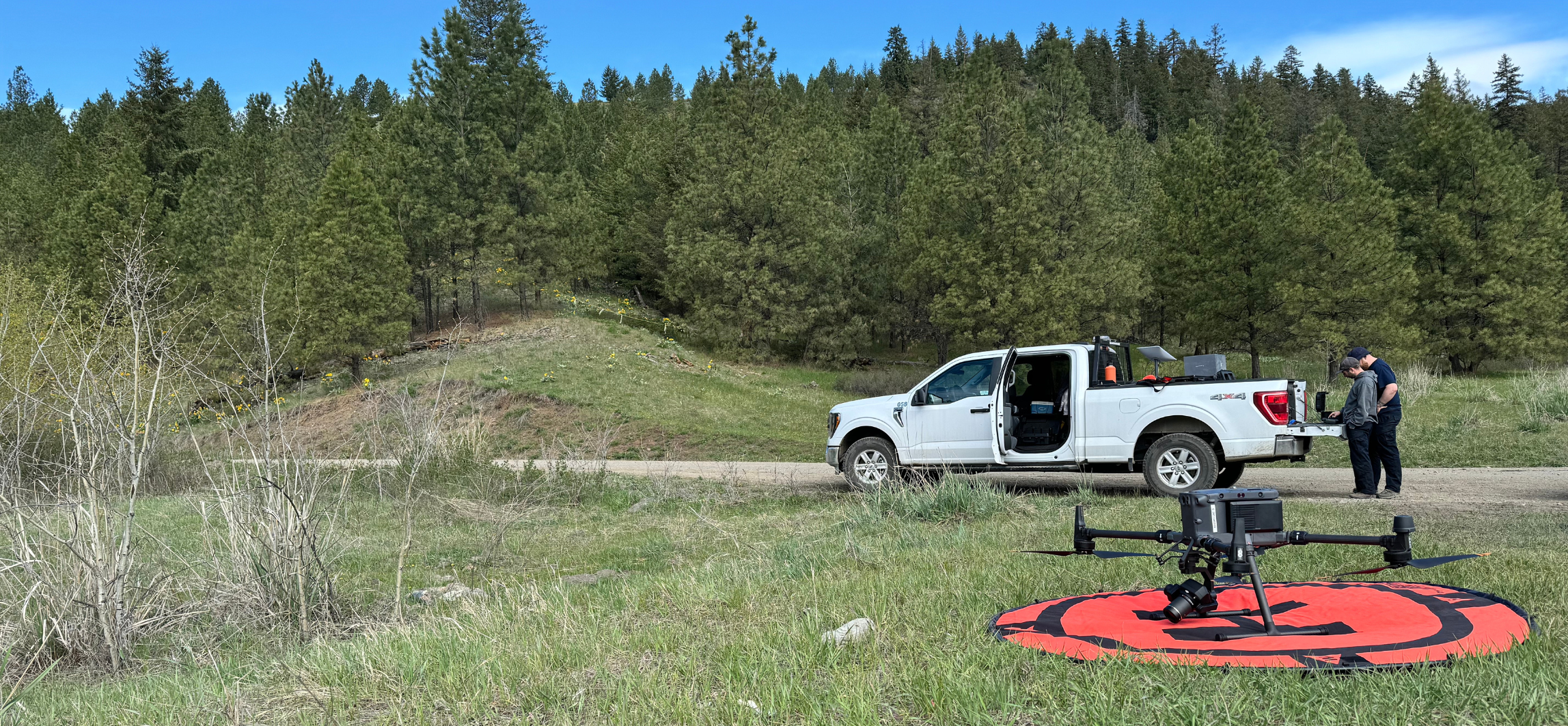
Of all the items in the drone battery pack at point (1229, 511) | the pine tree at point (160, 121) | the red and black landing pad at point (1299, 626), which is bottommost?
the red and black landing pad at point (1299, 626)

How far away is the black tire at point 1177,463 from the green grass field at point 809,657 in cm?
230

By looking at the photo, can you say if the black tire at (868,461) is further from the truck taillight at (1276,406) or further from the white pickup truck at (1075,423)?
the truck taillight at (1276,406)

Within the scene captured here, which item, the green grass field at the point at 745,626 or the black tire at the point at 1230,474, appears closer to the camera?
the green grass field at the point at 745,626

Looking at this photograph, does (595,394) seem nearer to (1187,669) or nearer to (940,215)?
(940,215)

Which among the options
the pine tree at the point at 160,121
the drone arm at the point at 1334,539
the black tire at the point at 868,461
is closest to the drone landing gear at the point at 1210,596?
the drone arm at the point at 1334,539

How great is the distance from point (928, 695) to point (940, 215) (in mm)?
31486

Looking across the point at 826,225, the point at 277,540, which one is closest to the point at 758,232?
the point at 826,225

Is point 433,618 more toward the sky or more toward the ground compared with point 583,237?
more toward the ground

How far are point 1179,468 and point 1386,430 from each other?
227cm

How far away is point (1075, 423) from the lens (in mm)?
11867

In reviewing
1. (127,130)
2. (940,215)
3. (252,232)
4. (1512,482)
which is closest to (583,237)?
(252,232)

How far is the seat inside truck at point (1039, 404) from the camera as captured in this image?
12172mm

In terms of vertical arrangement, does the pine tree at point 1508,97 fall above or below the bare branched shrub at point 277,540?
above

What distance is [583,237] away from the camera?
127 feet
